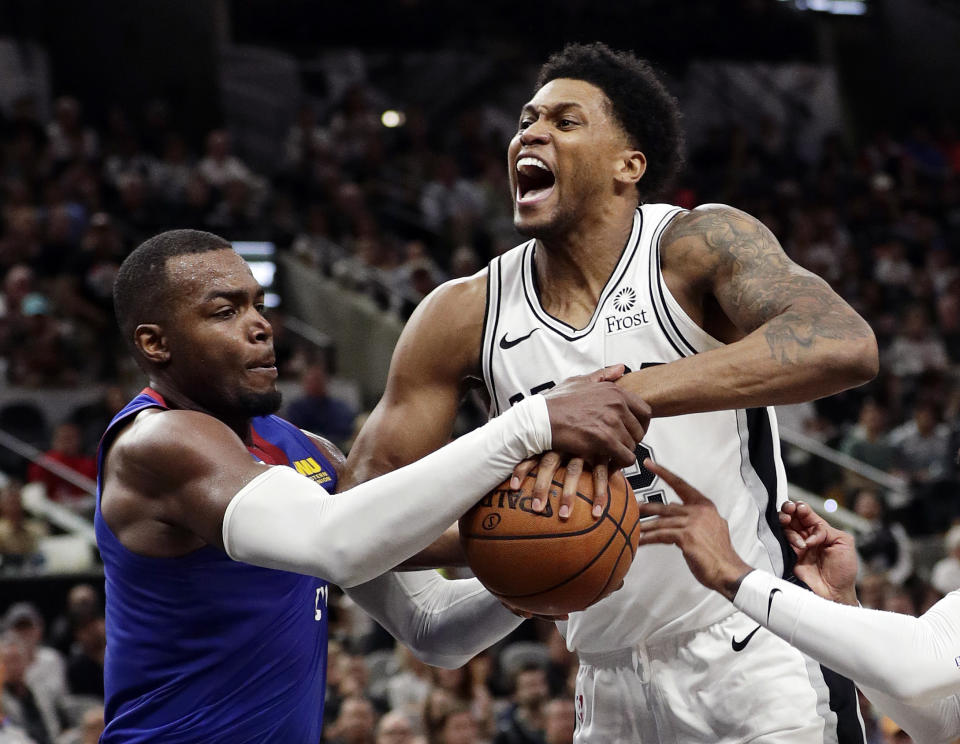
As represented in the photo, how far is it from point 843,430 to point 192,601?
8485mm

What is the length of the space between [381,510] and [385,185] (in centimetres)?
1121

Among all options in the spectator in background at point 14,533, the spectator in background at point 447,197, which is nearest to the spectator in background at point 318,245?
the spectator in background at point 447,197

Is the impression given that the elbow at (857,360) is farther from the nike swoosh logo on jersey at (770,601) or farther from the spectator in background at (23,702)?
the spectator in background at (23,702)

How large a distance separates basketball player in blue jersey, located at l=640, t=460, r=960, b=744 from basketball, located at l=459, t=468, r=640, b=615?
18 centimetres

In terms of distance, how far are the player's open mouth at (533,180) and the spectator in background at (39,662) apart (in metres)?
4.65

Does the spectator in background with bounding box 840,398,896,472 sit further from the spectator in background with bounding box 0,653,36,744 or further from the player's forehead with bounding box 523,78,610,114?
the player's forehead with bounding box 523,78,610,114

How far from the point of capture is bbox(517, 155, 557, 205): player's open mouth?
11.9 ft

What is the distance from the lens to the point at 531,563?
9.62 ft

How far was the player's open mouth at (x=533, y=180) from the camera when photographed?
363 cm

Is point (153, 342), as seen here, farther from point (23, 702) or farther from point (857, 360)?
point (23, 702)

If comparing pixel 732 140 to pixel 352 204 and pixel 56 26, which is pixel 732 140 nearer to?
pixel 352 204

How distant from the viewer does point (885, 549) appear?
909 cm

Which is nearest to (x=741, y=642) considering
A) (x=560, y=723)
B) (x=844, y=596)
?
(x=844, y=596)

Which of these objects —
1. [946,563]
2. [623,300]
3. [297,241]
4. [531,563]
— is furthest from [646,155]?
[297,241]
